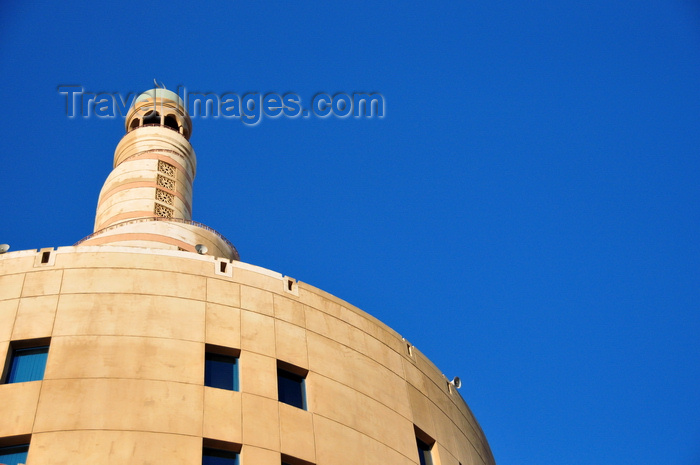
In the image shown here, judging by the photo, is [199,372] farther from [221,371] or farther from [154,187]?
[154,187]

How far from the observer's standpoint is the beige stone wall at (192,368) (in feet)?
73.0

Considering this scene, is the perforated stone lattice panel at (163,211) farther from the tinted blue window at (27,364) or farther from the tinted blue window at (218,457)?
the tinted blue window at (218,457)

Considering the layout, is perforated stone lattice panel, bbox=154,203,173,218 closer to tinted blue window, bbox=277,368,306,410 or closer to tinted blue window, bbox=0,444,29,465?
tinted blue window, bbox=277,368,306,410

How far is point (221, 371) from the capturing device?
81.8 ft

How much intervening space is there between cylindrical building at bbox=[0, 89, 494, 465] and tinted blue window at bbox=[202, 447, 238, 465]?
36mm

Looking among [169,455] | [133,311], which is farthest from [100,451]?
[133,311]

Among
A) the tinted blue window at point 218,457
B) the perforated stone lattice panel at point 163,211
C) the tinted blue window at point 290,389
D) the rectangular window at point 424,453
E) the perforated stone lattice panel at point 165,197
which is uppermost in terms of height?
the perforated stone lattice panel at point 165,197

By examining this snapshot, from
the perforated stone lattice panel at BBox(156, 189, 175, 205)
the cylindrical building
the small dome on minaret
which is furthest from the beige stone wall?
the perforated stone lattice panel at BBox(156, 189, 175, 205)

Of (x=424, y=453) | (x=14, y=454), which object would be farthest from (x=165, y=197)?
(x=14, y=454)

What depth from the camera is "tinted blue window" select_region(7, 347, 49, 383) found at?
77.4ft

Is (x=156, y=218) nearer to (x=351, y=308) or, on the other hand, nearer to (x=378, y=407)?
(x=351, y=308)

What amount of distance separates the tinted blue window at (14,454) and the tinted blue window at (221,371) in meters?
4.72

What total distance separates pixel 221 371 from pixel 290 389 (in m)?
2.00

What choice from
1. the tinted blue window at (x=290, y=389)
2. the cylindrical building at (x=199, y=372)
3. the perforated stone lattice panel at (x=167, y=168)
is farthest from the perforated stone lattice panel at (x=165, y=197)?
the tinted blue window at (x=290, y=389)
